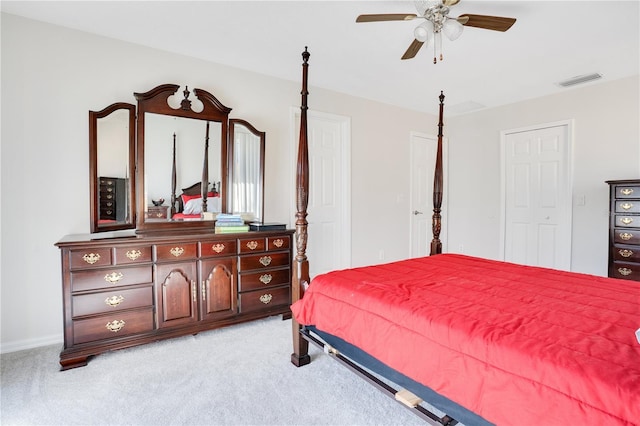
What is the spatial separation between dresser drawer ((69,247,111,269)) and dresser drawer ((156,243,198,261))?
1.06 ft

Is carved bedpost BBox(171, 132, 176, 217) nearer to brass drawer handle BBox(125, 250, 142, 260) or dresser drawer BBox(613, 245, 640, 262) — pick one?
brass drawer handle BBox(125, 250, 142, 260)

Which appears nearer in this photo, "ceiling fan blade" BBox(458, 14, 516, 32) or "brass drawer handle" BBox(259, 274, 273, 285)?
"ceiling fan blade" BBox(458, 14, 516, 32)

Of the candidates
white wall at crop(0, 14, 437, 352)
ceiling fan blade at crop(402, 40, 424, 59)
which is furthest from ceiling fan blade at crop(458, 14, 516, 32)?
white wall at crop(0, 14, 437, 352)

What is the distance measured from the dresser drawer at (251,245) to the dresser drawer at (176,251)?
1.21 ft

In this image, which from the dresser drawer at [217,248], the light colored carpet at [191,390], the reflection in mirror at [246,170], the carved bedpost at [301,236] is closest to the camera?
the light colored carpet at [191,390]

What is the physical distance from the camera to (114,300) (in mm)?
2305

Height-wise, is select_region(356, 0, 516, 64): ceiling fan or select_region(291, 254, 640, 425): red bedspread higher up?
select_region(356, 0, 516, 64): ceiling fan

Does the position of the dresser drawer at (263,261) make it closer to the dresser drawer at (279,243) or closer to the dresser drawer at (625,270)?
the dresser drawer at (279,243)

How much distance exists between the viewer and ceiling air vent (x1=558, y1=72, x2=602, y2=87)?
3448 mm

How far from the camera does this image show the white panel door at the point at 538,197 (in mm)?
3979

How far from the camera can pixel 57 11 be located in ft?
7.65

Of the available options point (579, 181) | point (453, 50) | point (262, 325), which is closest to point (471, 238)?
point (579, 181)

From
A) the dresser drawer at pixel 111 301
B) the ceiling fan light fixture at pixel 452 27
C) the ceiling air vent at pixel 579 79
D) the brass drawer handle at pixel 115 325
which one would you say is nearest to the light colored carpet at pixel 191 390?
the brass drawer handle at pixel 115 325

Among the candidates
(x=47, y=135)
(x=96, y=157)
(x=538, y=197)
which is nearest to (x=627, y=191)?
(x=538, y=197)
